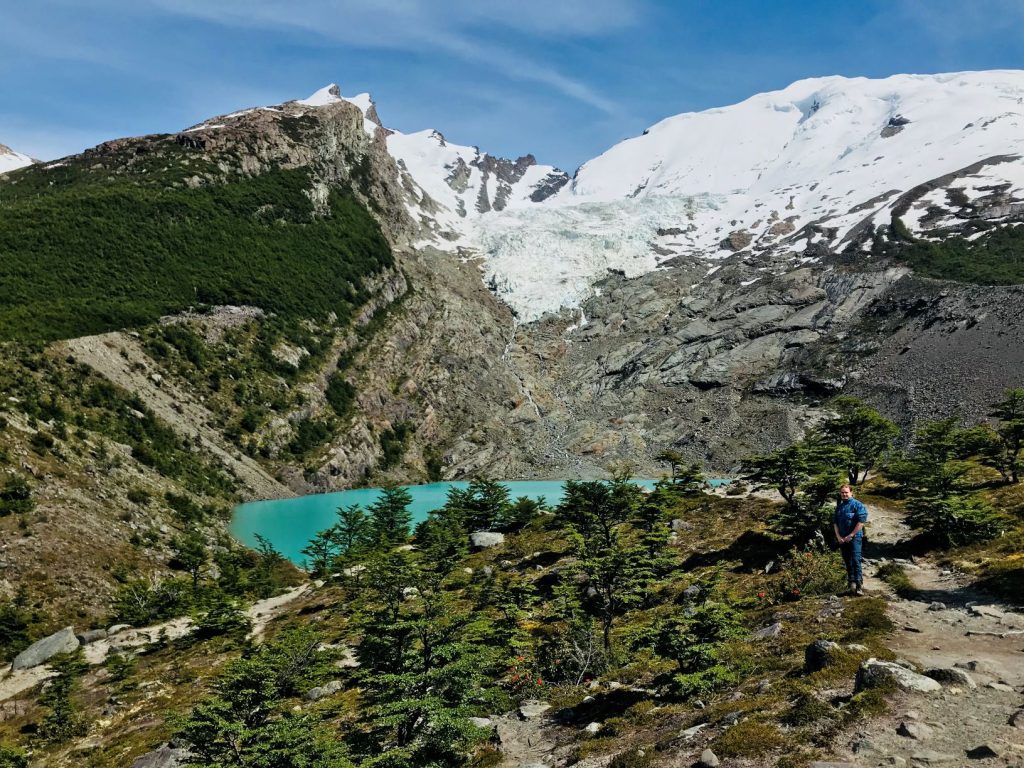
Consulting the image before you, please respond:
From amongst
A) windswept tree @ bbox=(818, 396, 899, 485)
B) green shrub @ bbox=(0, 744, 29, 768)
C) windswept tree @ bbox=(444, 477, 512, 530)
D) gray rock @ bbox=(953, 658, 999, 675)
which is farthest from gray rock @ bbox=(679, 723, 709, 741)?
windswept tree @ bbox=(444, 477, 512, 530)

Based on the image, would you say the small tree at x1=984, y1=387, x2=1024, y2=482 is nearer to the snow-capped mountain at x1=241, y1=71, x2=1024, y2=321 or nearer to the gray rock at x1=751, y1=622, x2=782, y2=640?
the gray rock at x1=751, y1=622, x2=782, y2=640

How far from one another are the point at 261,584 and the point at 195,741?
91.6 feet

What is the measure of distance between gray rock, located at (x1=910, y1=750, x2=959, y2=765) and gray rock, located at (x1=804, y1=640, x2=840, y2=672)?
302 cm

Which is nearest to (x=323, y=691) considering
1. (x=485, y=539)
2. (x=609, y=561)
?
(x=609, y=561)

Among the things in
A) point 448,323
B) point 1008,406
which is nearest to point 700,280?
point 448,323

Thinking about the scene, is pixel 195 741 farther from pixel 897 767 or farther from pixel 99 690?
pixel 99 690

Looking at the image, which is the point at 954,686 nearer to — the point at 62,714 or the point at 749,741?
the point at 749,741

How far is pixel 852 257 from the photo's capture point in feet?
410

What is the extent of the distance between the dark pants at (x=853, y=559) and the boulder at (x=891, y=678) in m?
5.88

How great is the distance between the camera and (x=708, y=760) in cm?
786

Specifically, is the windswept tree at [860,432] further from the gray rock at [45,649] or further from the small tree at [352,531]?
the gray rock at [45,649]

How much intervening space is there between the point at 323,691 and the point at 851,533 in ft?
48.8

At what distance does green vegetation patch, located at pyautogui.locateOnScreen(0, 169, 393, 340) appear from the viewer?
7519 cm

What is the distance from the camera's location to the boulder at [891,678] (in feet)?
27.4
